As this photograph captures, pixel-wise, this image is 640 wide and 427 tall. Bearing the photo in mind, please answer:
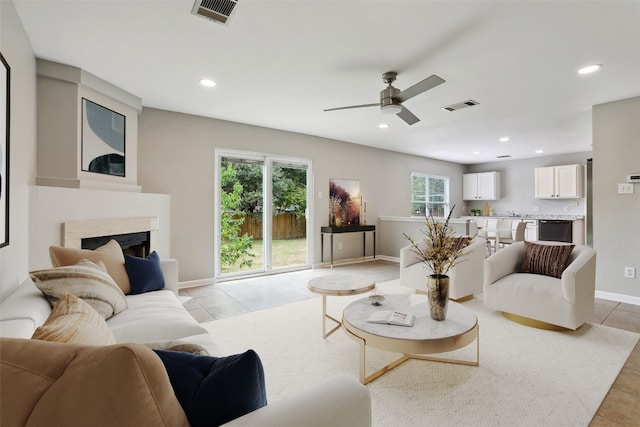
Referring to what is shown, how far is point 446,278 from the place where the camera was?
6.96 ft

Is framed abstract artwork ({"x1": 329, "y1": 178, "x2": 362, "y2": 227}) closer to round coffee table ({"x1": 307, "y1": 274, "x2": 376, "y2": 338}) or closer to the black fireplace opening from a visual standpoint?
round coffee table ({"x1": 307, "y1": 274, "x2": 376, "y2": 338})

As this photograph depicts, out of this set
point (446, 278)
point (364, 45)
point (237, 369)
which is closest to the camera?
point (237, 369)

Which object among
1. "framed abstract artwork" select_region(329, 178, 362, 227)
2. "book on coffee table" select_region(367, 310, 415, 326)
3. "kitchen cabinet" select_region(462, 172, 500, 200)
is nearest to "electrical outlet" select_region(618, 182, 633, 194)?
"book on coffee table" select_region(367, 310, 415, 326)

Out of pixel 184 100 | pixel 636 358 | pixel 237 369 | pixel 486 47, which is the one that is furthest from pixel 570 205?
pixel 237 369

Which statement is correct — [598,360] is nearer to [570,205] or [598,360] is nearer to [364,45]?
[364,45]

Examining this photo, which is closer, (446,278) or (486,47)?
(446,278)

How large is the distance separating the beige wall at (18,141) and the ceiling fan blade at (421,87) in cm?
283

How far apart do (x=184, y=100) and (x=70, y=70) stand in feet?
3.72

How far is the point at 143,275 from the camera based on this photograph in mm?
2520

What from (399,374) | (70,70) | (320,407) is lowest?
(399,374)

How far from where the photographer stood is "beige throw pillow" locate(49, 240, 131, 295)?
6.70 ft

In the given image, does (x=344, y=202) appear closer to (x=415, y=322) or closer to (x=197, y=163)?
(x=197, y=163)

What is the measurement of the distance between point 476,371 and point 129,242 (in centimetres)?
356

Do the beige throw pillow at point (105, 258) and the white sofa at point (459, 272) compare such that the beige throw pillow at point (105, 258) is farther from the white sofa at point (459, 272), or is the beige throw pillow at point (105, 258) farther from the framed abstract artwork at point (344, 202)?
the framed abstract artwork at point (344, 202)
